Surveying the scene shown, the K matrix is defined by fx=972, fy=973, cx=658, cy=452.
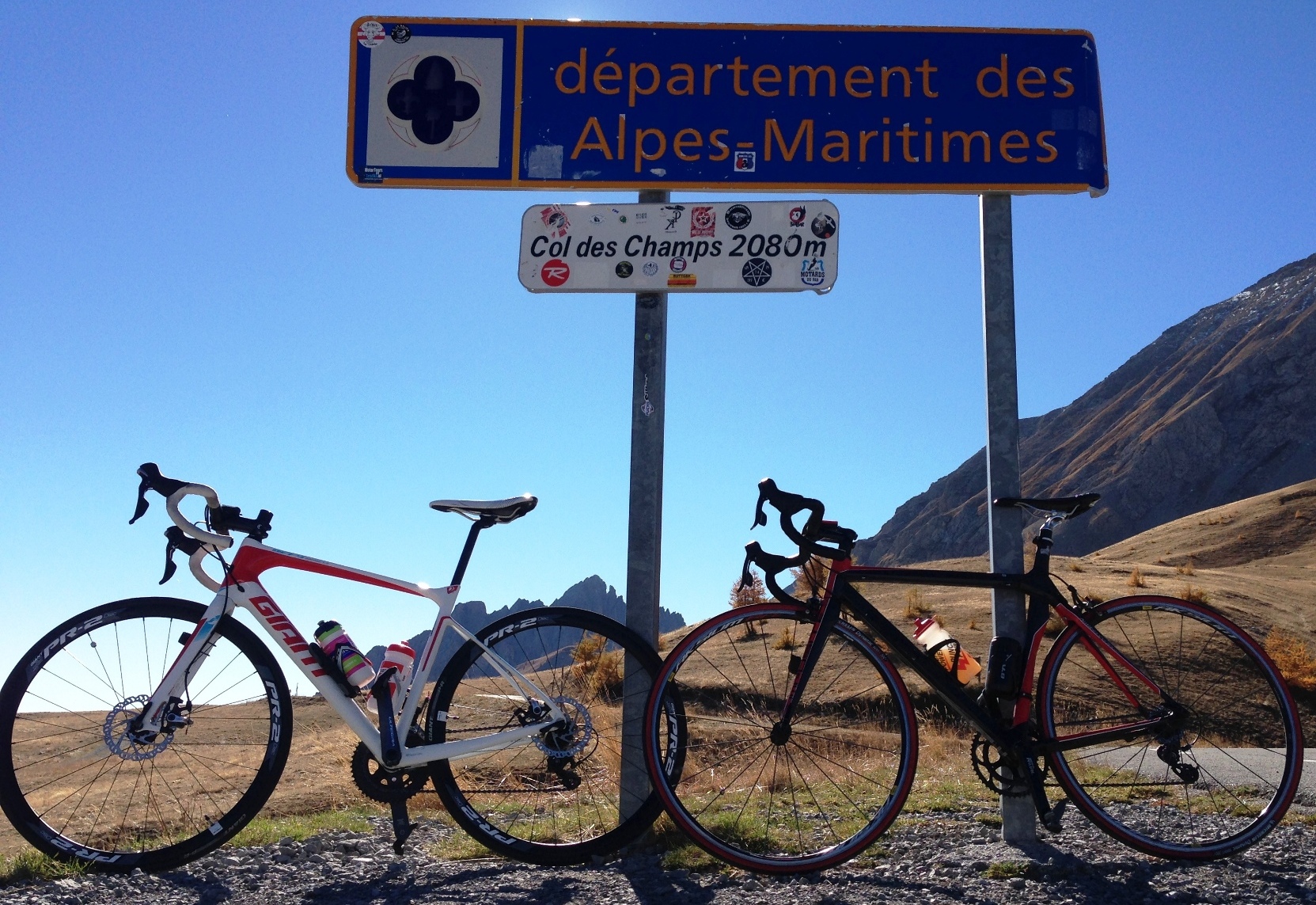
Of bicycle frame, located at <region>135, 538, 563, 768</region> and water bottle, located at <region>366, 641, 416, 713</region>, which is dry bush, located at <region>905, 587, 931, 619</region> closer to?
bicycle frame, located at <region>135, 538, 563, 768</region>

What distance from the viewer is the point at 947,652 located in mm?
4098

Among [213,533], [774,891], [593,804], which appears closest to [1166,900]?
[774,891]

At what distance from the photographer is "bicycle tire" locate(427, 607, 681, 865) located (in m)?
4.12

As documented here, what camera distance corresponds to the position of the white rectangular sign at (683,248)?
16.0ft

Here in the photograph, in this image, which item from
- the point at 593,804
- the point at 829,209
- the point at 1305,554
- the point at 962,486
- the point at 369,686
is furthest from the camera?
the point at 962,486

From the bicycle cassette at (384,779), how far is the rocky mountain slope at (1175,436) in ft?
281

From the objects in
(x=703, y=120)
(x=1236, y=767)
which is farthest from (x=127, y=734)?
(x=1236, y=767)

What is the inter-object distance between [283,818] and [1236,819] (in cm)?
532

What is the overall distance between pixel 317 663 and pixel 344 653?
0.14 meters

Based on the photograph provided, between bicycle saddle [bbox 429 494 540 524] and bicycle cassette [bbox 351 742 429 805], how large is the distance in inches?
41.2

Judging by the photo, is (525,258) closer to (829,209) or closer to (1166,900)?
(829,209)

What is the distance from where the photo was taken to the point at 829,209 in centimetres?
495

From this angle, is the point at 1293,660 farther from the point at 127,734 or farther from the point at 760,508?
the point at 127,734

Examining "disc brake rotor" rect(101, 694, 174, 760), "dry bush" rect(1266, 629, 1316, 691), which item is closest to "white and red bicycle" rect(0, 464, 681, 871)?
"disc brake rotor" rect(101, 694, 174, 760)
